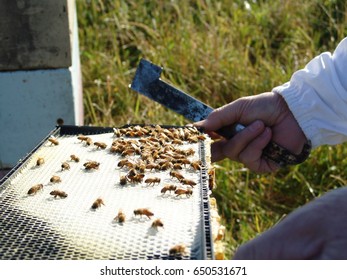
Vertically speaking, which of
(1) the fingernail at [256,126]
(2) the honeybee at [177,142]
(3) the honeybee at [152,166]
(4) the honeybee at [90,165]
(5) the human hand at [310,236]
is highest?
(5) the human hand at [310,236]

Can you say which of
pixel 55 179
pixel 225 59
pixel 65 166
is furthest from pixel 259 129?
pixel 225 59

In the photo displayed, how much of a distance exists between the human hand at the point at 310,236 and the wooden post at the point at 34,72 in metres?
2.50

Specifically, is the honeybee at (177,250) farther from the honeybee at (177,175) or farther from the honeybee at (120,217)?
the honeybee at (177,175)

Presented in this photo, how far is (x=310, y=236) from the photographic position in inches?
52.6

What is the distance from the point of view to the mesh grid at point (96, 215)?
65.0 inches

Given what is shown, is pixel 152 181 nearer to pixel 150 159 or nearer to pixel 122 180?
pixel 122 180

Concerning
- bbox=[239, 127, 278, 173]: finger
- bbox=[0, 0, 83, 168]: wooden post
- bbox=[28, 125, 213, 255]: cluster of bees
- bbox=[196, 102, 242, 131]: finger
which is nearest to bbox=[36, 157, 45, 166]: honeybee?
bbox=[28, 125, 213, 255]: cluster of bees

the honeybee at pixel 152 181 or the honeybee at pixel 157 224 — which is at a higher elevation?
the honeybee at pixel 157 224

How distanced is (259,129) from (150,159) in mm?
742

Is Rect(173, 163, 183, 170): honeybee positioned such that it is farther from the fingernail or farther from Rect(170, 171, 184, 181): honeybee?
the fingernail

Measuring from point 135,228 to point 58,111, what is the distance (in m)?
Result: 2.09

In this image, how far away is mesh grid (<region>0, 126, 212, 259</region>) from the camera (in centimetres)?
165

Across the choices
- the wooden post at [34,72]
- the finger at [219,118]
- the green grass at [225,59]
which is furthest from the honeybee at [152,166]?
the green grass at [225,59]

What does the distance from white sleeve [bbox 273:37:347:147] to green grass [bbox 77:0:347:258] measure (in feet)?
4.14
